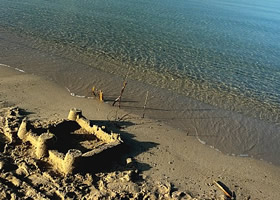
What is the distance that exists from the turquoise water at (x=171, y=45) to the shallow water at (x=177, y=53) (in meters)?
0.08

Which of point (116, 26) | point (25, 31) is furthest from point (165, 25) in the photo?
point (25, 31)

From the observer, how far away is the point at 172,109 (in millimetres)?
16781

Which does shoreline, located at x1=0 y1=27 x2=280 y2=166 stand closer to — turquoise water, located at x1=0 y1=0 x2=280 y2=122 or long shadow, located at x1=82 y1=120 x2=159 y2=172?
turquoise water, located at x1=0 y1=0 x2=280 y2=122

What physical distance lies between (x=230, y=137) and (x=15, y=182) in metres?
10.2

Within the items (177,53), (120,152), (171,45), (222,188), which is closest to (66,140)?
(120,152)

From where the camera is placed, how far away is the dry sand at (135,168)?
9.71 metres

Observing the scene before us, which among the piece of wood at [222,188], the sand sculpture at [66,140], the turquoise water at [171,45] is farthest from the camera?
the turquoise water at [171,45]

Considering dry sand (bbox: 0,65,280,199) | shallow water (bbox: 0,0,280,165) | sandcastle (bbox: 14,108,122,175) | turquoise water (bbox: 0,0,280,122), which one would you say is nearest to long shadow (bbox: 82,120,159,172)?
dry sand (bbox: 0,65,280,199)

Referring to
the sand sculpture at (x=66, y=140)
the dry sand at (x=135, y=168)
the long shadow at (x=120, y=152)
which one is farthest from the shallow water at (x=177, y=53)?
the sand sculpture at (x=66, y=140)

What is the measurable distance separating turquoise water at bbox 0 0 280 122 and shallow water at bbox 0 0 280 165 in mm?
78

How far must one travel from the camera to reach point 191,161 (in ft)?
40.5

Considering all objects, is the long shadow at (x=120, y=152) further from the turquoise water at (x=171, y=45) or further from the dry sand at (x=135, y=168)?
the turquoise water at (x=171, y=45)

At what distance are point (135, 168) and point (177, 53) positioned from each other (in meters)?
16.3

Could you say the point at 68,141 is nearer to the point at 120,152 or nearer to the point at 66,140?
the point at 66,140
